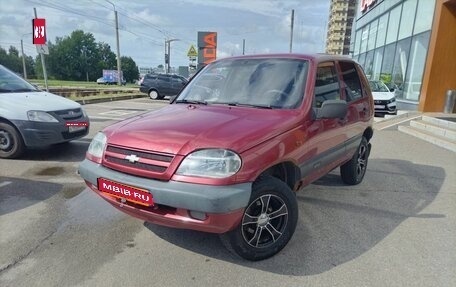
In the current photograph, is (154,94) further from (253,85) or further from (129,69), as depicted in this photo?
(129,69)

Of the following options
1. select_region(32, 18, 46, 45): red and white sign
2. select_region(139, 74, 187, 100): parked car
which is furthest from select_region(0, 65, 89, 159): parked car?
select_region(139, 74, 187, 100): parked car

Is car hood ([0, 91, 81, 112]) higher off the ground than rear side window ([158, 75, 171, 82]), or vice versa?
car hood ([0, 91, 81, 112])

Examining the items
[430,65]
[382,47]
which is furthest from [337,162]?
[382,47]

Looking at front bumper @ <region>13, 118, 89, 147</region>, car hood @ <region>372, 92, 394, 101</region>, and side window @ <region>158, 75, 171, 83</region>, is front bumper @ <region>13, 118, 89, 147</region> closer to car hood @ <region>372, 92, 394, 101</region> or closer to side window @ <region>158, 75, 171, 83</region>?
car hood @ <region>372, 92, 394, 101</region>

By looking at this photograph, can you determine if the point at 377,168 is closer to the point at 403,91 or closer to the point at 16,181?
the point at 16,181

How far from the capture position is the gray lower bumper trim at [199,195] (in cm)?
249

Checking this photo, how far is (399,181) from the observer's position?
554 cm

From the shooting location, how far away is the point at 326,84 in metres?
3.98

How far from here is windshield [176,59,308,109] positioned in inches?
139

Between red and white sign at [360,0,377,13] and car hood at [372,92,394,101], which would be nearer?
car hood at [372,92,394,101]

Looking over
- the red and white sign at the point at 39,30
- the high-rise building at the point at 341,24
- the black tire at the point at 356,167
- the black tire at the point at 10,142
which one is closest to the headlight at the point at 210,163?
the black tire at the point at 356,167

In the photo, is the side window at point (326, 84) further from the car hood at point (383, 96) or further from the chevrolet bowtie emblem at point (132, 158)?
the car hood at point (383, 96)

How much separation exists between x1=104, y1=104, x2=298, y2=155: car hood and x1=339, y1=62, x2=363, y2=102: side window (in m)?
1.59

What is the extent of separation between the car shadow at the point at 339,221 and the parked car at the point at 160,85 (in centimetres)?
1845
